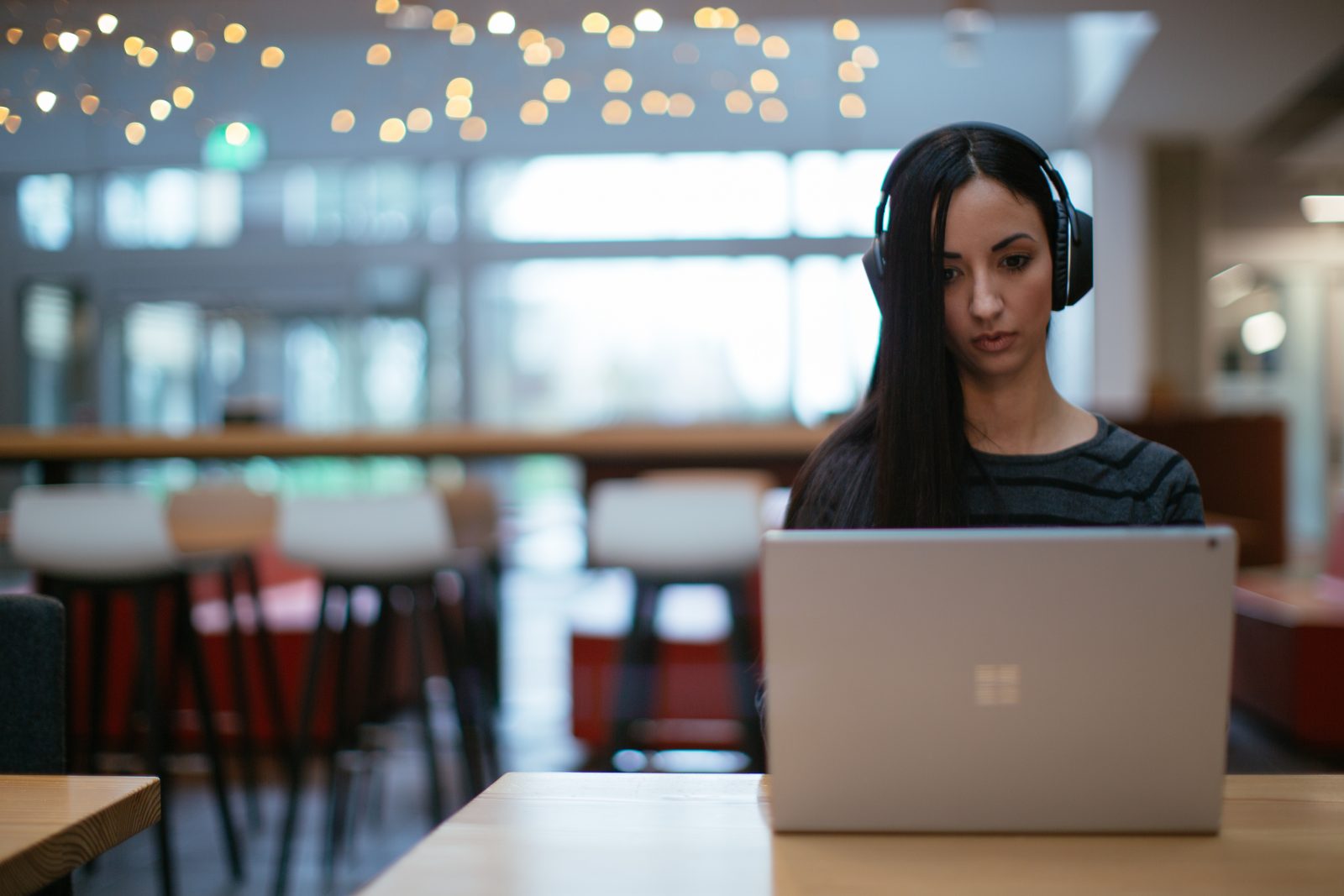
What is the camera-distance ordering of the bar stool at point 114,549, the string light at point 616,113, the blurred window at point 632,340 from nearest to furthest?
the bar stool at point 114,549, the string light at point 616,113, the blurred window at point 632,340

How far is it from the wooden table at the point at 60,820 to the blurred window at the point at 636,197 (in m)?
7.08

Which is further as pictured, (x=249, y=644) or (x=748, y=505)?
(x=249, y=644)

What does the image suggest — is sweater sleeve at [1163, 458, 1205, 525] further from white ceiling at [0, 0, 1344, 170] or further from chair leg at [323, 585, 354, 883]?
white ceiling at [0, 0, 1344, 170]

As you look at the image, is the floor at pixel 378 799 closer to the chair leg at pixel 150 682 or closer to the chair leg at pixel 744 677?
the chair leg at pixel 150 682

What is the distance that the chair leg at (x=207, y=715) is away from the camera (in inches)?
112

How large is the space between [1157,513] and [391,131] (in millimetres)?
7103

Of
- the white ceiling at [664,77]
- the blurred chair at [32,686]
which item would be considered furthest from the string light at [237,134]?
the blurred chair at [32,686]

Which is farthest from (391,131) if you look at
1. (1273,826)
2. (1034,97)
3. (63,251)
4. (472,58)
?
(1273,826)

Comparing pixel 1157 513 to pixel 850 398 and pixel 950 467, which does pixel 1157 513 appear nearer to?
pixel 950 467

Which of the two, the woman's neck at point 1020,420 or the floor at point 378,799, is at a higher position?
the woman's neck at point 1020,420

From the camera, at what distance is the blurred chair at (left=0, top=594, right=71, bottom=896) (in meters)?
1.32

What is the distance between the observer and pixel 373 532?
2783mm

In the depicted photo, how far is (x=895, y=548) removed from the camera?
2.72 ft

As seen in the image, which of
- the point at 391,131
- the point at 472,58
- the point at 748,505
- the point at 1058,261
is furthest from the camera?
the point at 391,131
